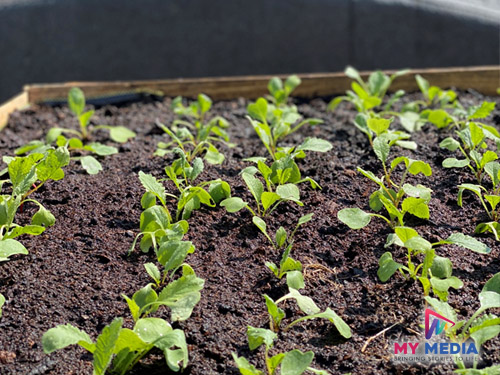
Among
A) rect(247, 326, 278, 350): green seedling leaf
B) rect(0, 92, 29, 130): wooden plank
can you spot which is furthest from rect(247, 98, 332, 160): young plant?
rect(0, 92, 29, 130): wooden plank

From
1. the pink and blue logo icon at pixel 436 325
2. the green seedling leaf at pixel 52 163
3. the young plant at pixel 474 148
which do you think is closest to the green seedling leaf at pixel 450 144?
the young plant at pixel 474 148

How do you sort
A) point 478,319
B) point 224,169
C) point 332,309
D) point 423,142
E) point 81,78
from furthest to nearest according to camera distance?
1. point 81,78
2. point 423,142
3. point 224,169
4. point 332,309
5. point 478,319

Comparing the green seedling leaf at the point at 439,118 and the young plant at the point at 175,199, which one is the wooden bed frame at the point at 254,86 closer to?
Answer: the green seedling leaf at the point at 439,118

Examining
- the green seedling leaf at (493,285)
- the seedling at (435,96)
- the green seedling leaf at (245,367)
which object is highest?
the seedling at (435,96)

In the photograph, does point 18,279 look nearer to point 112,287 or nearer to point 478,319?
point 112,287

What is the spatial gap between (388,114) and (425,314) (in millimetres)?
1078

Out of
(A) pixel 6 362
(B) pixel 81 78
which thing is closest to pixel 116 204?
(A) pixel 6 362

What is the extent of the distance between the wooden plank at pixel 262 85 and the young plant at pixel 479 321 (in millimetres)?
1450

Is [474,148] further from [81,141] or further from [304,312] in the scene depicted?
[81,141]

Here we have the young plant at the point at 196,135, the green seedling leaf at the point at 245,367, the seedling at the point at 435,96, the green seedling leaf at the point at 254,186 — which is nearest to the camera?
the green seedling leaf at the point at 245,367

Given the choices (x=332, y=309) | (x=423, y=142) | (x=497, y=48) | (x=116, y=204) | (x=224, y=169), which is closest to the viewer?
(x=332, y=309)

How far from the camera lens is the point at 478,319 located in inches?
45.6

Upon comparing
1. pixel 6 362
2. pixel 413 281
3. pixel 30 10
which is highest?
pixel 30 10

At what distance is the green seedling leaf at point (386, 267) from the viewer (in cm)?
128
